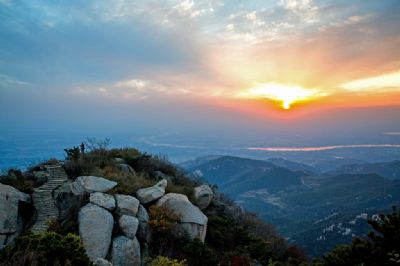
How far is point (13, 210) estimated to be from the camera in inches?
566

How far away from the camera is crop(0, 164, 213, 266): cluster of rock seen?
1236 cm

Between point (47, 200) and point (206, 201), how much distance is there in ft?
27.2

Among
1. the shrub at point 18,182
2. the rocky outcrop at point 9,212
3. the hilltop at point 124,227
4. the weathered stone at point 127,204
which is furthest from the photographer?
the shrub at point 18,182

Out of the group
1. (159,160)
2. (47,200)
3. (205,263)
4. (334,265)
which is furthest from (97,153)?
(334,265)

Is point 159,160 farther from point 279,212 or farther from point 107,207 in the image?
point 279,212

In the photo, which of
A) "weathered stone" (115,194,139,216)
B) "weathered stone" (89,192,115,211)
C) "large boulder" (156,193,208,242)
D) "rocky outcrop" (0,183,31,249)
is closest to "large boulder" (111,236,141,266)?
"weathered stone" (115,194,139,216)

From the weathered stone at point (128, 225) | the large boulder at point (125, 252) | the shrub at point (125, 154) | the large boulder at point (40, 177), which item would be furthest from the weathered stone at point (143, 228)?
the shrub at point (125, 154)

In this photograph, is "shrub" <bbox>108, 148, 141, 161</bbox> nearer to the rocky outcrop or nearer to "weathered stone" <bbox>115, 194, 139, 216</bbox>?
"weathered stone" <bbox>115, 194, 139, 216</bbox>

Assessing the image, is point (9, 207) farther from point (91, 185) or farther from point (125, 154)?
point (125, 154)

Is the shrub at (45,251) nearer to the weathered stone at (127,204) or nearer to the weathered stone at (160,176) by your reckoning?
the weathered stone at (127,204)

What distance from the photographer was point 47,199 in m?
15.8

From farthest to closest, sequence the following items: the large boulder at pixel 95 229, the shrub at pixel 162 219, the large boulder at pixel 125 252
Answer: the shrub at pixel 162 219
the large boulder at pixel 125 252
the large boulder at pixel 95 229

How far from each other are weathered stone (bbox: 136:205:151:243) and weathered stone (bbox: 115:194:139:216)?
314mm

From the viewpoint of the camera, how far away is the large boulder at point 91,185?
1527cm
